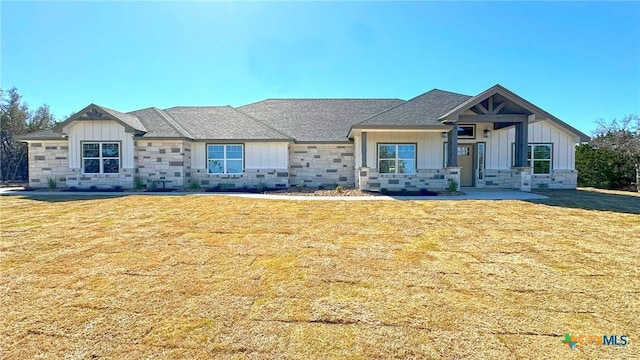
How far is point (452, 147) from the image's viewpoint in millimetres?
13102

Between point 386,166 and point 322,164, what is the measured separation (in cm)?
369

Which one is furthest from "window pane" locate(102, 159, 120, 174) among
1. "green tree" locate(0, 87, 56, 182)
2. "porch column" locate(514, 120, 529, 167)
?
"porch column" locate(514, 120, 529, 167)

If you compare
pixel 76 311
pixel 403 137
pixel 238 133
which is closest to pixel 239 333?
pixel 76 311

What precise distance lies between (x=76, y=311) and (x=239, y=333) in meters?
1.83

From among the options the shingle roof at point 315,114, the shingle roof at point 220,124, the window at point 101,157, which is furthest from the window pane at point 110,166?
the shingle roof at point 315,114

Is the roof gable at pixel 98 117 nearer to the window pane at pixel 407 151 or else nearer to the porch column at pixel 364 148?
the porch column at pixel 364 148

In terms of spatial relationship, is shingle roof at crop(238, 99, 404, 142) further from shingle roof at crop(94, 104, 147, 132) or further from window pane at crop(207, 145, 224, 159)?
shingle roof at crop(94, 104, 147, 132)

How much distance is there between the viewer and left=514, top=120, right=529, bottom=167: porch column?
12969mm

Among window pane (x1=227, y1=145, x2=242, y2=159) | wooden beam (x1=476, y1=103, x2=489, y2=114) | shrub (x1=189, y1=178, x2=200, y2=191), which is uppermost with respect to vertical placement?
wooden beam (x1=476, y1=103, x2=489, y2=114)

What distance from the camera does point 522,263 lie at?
181 inches

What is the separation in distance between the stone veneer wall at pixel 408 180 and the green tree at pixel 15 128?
961 inches

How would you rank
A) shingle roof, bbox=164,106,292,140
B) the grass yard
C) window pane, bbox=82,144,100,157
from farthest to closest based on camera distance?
1. shingle roof, bbox=164,106,292,140
2. window pane, bbox=82,144,100,157
3. the grass yard

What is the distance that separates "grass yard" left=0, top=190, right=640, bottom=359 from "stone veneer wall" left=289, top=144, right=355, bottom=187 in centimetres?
888

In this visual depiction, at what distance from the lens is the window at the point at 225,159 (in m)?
15.7
